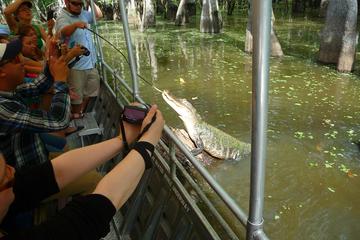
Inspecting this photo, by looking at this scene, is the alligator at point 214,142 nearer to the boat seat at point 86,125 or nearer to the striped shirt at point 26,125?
the boat seat at point 86,125

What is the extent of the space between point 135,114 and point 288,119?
6733 millimetres

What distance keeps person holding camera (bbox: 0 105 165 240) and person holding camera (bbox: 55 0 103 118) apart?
2.60m

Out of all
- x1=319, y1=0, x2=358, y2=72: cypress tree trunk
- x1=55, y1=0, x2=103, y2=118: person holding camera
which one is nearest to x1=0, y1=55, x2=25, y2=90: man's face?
x1=55, y1=0, x2=103, y2=118: person holding camera

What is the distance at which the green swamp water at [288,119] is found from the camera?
5039 millimetres

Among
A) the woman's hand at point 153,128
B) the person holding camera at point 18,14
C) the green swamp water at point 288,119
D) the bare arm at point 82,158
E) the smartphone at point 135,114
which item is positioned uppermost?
the person holding camera at point 18,14

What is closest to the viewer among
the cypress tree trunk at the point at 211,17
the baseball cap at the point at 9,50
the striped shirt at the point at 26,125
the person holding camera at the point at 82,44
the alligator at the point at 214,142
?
the striped shirt at the point at 26,125

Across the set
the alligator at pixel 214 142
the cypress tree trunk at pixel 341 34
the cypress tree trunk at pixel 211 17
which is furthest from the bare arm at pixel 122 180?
the cypress tree trunk at pixel 211 17

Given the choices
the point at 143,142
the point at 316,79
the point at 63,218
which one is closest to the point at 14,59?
the point at 143,142

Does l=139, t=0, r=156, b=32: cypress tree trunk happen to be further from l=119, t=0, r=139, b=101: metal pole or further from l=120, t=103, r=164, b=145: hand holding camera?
l=120, t=103, r=164, b=145: hand holding camera

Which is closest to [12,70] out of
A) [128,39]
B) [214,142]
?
[128,39]

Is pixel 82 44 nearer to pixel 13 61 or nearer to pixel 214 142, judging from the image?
pixel 13 61

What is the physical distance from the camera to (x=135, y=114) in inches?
73.0

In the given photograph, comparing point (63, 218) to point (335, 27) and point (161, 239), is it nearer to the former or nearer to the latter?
point (161, 239)

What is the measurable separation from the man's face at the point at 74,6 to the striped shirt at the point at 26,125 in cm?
236
